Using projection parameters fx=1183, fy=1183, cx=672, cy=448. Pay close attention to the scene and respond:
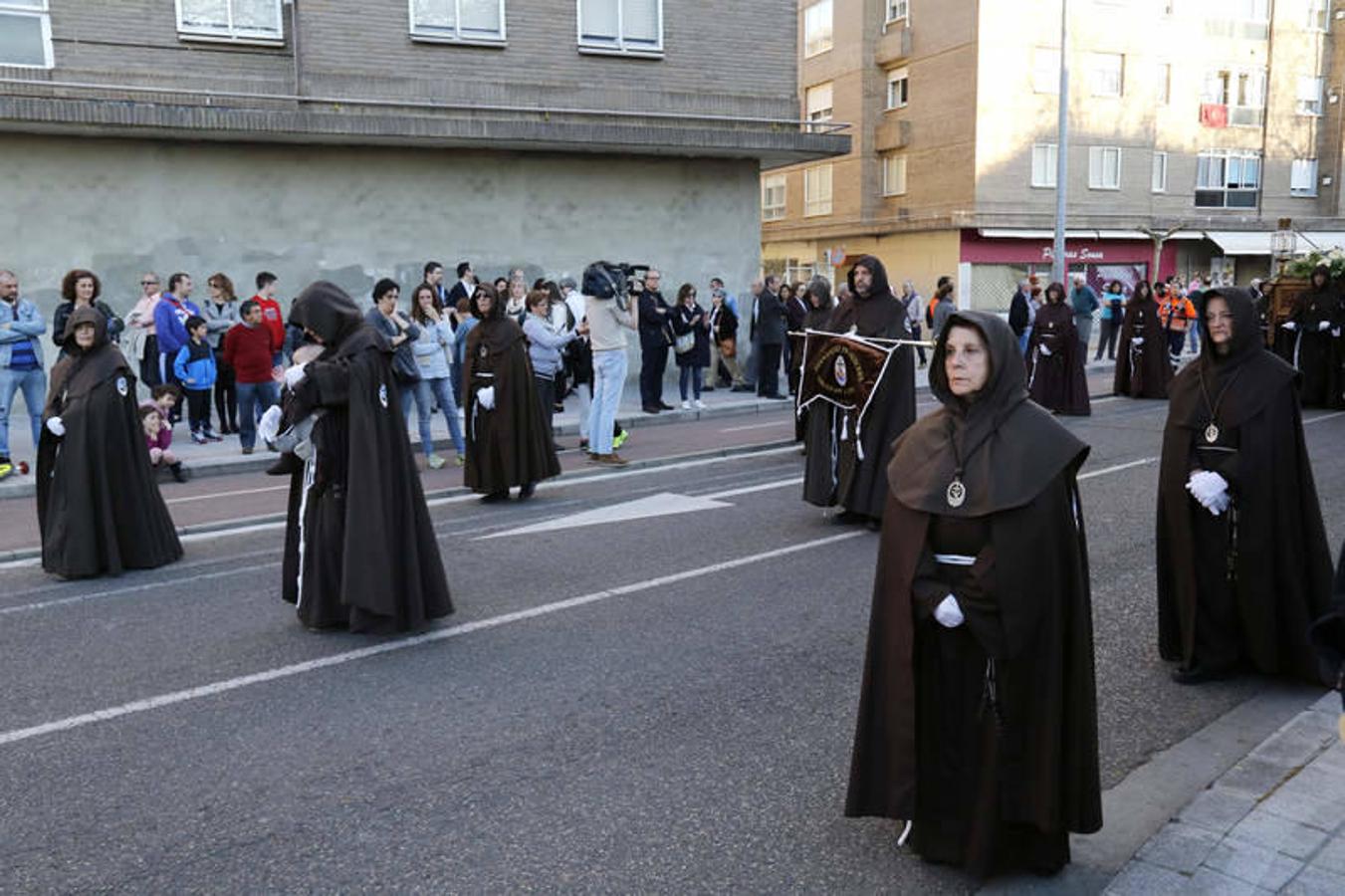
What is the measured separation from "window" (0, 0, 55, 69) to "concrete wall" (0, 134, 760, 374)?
1.19 m

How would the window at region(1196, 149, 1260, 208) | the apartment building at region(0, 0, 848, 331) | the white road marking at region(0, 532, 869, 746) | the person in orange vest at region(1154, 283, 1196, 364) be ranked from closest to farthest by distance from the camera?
the white road marking at region(0, 532, 869, 746) < the apartment building at region(0, 0, 848, 331) < the person in orange vest at region(1154, 283, 1196, 364) < the window at region(1196, 149, 1260, 208)

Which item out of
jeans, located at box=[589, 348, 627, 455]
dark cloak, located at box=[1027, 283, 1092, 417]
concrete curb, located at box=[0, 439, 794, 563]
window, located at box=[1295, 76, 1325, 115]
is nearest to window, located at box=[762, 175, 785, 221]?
window, located at box=[1295, 76, 1325, 115]

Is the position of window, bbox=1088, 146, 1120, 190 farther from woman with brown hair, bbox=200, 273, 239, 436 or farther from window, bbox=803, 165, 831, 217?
woman with brown hair, bbox=200, 273, 239, 436

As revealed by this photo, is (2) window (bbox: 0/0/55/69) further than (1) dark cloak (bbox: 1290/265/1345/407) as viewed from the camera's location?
No

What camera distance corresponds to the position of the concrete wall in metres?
16.7

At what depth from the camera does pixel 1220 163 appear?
4378 cm

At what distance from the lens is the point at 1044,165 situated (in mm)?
39781

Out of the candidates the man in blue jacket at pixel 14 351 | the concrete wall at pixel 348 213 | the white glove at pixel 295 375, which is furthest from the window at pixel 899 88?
the white glove at pixel 295 375

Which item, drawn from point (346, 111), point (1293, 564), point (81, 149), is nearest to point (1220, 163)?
point (346, 111)

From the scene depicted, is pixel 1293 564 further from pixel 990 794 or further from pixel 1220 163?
pixel 1220 163

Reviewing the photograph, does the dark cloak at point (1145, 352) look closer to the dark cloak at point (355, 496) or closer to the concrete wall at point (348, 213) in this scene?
the concrete wall at point (348, 213)

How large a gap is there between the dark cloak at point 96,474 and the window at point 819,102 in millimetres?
39500

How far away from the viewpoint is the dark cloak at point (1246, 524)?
219 inches

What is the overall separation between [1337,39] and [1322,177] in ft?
17.3
